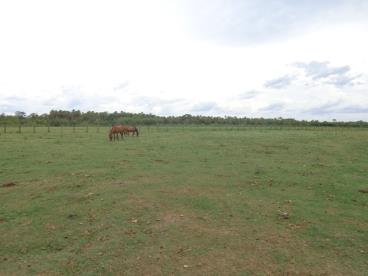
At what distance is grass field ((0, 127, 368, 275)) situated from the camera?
19.2ft

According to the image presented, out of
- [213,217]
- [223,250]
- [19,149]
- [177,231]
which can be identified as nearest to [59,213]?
[177,231]

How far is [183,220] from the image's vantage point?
765 cm

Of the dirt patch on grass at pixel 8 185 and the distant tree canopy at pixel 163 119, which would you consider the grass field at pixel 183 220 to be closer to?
the dirt patch on grass at pixel 8 185

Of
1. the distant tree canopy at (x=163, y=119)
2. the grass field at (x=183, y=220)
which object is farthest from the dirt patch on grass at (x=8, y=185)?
the distant tree canopy at (x=163, y=119)

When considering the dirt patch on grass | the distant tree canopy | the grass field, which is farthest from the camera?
the distant tree canopy

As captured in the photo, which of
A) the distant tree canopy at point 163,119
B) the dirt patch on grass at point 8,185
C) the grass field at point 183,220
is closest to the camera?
the grass field at point 183,220

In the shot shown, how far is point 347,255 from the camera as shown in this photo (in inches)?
242

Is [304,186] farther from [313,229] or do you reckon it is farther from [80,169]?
[80,169]

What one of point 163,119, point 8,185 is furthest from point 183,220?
point 163,119

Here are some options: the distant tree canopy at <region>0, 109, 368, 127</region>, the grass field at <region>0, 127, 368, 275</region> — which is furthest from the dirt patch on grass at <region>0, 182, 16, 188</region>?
the distant tree canopy at <region>0, 109, 368, 127</region>

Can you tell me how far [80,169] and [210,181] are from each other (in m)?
5.47

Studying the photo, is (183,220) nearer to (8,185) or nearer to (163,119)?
(8,185)

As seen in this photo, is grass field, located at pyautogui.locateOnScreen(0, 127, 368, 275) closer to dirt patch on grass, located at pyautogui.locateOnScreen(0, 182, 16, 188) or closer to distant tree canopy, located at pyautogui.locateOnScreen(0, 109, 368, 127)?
dirt patch on grass, located at pyautogui.locateOnScreen(0, 182, 16, 188)

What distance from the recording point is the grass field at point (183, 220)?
584 centimetres
